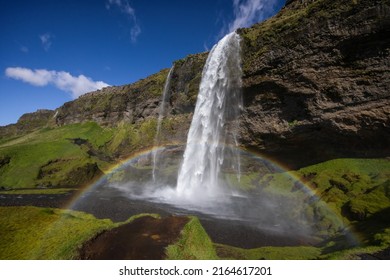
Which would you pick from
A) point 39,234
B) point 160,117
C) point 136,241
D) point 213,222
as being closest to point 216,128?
point 213,222

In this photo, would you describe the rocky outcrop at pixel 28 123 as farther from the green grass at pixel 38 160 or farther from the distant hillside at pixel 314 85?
the distant hillside at pixel 314 85

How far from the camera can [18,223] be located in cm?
1388

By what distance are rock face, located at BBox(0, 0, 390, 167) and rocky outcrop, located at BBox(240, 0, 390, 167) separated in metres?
0.10

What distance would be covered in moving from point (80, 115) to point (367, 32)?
103950mm

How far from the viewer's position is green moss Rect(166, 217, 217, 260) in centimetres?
1318

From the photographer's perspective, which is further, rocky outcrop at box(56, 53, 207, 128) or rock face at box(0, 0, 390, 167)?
rocky outcrop at box(56, 53, 207, 128)

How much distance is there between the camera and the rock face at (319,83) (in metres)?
32.1

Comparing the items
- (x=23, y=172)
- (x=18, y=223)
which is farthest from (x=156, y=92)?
(x=18, y=223)

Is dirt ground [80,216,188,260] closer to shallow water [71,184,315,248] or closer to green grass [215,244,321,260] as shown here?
green grass [215,244,321,260]

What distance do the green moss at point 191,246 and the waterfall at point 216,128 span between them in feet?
88.4

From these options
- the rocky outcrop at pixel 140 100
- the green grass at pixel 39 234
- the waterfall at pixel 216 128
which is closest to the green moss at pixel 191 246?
the green grass at pixel 39 234

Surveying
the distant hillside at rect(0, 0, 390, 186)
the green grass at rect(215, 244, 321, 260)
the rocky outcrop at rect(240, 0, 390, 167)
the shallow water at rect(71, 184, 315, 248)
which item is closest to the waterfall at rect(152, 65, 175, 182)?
the distant hillside at rect(0, 0, 390, 186)

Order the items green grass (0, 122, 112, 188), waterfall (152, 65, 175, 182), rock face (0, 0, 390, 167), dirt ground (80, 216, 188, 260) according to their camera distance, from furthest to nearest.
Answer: waterfall (152, 65, 175, 182), green grass (0, 122, 112, 188), rock face (0, 0, 390, 167), dirt ground (80, 216, 188, 260)

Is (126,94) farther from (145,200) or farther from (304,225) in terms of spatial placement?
(304,225)
